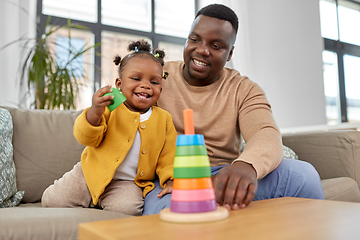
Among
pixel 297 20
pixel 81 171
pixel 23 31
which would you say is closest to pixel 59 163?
pixel 81 171

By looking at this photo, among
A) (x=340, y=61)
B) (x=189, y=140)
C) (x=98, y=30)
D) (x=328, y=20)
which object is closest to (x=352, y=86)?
(x=340, y=61)

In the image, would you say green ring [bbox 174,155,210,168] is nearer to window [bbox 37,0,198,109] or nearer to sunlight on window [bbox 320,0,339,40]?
window [bbox 37,0,198,109]

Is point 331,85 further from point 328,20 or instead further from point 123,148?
point 123,148

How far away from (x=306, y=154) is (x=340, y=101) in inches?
161

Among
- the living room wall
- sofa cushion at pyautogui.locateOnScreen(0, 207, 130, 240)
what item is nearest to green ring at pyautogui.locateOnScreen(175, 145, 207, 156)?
sofa cushion at pyautogui.locateOnScreen(0, 207, 130, 240)

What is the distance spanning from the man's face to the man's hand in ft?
2.28

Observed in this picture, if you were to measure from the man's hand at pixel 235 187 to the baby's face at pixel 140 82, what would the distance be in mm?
487

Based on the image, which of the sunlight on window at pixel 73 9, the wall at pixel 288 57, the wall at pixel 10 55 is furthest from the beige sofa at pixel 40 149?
the wall at pixel 288 57

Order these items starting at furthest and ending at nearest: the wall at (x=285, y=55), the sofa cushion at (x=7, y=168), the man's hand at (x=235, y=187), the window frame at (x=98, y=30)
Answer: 1. the wall at (x=285, y=55)
2. the window frame at (x=98, y=30)
3. the sofa cushion at (x=7, y=168)
4. the man's hand at (x=235, y=187)

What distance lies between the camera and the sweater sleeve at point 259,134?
980mm

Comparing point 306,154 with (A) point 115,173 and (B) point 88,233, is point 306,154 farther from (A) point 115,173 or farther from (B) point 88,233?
(B) point 88,233

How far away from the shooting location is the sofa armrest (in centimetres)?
173

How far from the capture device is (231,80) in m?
1.54

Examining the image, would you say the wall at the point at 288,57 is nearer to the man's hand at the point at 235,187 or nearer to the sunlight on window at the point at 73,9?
the sunlight on window at the point at 73,9
